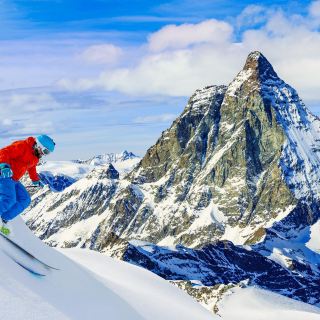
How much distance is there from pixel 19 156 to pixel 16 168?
340 mm

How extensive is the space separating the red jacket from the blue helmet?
7.2 inches

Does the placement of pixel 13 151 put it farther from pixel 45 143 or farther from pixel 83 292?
pixel 83 292

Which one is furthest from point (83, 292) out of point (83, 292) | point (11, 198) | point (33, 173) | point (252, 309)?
point (252, 309)

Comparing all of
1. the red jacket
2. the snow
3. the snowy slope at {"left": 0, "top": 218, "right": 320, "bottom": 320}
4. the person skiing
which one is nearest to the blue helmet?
the person skiing

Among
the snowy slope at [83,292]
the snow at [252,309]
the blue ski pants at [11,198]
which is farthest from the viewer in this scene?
the snow at [252,309]

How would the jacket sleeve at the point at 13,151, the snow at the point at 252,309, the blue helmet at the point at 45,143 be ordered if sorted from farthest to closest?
the snow at the point at 252,309 < the blue helmet at the point at 45,143 < the jacket sleeve at the point at 13,151

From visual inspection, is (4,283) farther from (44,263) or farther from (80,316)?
(44,263)

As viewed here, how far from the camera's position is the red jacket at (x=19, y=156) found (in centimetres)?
1378

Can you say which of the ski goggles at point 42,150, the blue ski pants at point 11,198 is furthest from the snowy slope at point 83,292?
the ski goggles at point 42,150

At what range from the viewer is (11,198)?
13.0 meters

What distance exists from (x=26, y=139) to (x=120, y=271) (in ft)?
19.1

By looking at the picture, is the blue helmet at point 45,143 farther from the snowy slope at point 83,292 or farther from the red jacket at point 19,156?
the snowy slope at point 83,292

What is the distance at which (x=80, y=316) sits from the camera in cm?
1017

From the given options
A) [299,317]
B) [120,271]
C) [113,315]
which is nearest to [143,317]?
[113,315]
